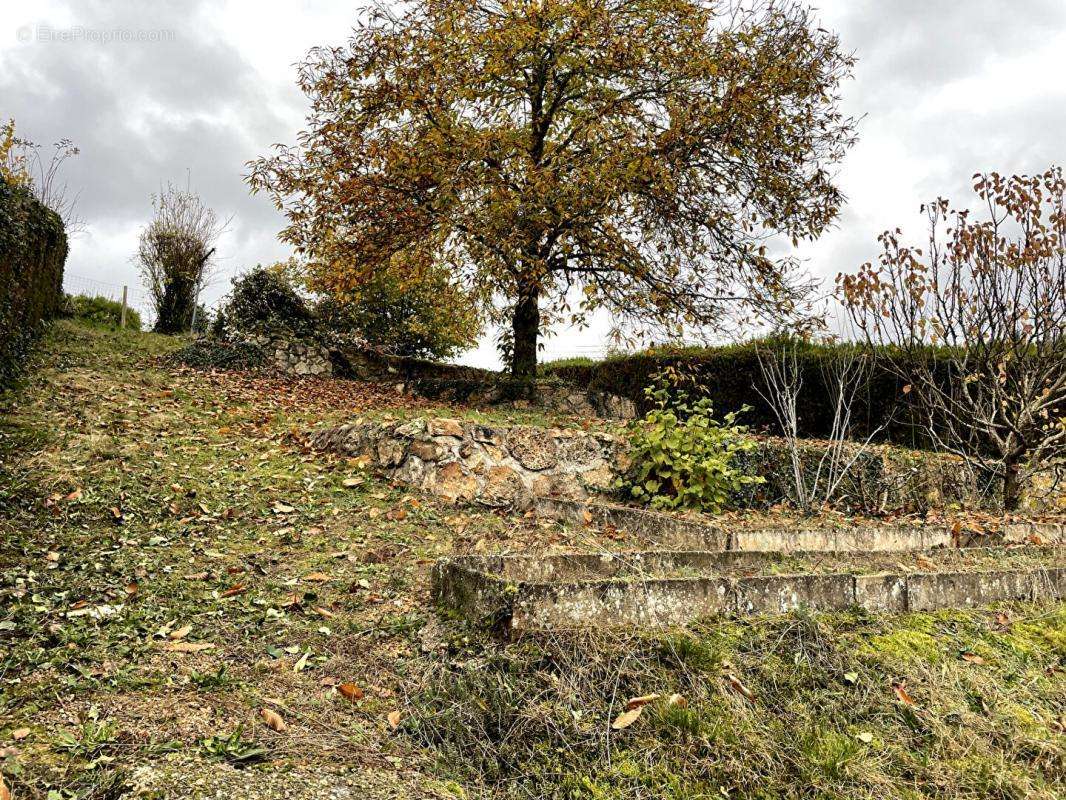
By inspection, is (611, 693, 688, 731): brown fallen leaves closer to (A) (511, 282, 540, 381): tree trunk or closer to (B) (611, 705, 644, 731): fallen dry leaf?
(B) (611, 705, 644, 731): fallen dry leaf

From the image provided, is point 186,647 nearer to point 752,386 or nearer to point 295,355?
point 752,386

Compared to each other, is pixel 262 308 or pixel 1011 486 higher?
pixel 262 308

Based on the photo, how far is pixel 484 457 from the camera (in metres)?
7.37

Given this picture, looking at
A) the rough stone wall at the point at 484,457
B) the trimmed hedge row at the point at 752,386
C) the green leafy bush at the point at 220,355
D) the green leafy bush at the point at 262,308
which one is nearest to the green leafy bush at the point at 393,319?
the green leafy bush at the point at 262,308

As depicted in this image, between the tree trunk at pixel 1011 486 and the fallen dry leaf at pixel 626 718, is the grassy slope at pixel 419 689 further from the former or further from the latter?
the tree trunk at pixel 1011 486

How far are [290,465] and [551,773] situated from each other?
16.0 ft

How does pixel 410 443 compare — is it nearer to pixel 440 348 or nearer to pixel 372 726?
pixel 372 726

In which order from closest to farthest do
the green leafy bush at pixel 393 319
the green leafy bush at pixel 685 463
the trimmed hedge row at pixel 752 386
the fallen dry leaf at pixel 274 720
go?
the fallen dry leaf at pixel 274 720 < the green leafy bush at pixel 685 463 < the trimmed hedge row at pixel 752 386 < the green leafy bush at pixel 393 319

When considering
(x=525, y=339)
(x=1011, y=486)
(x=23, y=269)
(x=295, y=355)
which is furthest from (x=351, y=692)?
(x=295, y=355)

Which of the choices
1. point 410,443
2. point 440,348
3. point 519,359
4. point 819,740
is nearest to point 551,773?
point 819,740

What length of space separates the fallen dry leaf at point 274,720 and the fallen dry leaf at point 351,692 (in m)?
0.33

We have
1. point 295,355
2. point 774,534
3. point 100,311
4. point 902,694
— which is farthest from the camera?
point 100,311

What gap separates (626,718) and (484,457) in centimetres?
450

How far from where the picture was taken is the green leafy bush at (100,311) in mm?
16516
